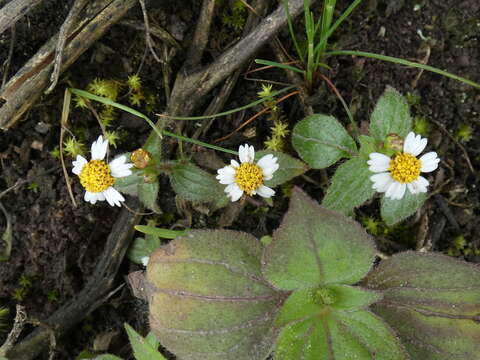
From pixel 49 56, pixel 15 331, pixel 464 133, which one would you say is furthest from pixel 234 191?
pixel 464 133

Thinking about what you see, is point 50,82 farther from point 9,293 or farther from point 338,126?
point 338,126

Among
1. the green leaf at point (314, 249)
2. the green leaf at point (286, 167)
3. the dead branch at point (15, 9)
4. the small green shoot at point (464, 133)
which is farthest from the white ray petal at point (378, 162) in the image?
the dead branch at point (15, 9)

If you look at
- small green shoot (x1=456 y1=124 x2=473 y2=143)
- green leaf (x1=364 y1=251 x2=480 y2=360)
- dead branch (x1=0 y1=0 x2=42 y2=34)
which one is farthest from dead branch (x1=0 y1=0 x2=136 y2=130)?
small green shoot (x1=456 y1=124 x2=473 y2=143)

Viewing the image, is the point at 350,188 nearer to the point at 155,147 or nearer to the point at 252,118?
the point at 252,118

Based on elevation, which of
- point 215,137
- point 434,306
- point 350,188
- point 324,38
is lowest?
point 434,306

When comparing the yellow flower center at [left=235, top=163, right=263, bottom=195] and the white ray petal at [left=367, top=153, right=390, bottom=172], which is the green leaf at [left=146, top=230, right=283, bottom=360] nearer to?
the yellow flower center at [left=235, top=163, right=263, bottom=195]

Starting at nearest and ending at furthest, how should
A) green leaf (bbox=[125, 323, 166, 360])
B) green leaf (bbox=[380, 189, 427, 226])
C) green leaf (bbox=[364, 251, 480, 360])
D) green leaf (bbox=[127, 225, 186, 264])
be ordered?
green leaf (bbox=[364, 251, 480, 360]), green leaf (bbox=[125, 323, 166, 360]), green leaf (bbox=[380, 189, 427, 226]), green leaf (bbox=[127, 225, 186, 264])

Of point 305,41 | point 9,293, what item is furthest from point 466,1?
point 9,293
